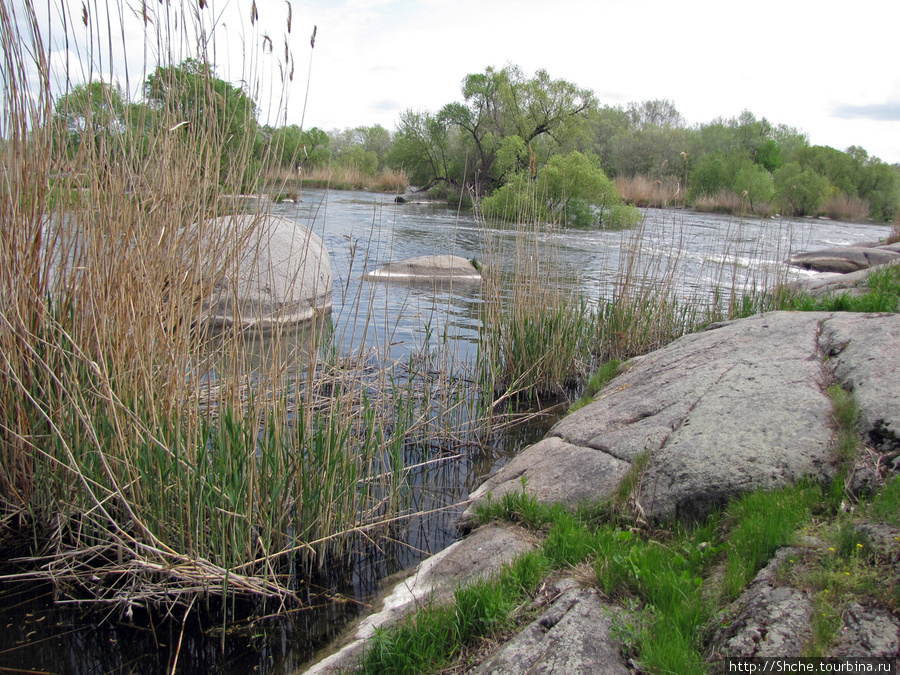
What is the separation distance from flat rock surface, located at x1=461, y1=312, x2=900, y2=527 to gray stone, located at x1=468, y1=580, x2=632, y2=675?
83 cm

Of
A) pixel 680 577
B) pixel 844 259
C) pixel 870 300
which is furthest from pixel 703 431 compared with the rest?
pixel 844 259

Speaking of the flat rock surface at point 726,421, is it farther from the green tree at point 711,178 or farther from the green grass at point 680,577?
the green tree at point 711,178

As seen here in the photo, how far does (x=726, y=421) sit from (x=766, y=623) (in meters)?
1.42

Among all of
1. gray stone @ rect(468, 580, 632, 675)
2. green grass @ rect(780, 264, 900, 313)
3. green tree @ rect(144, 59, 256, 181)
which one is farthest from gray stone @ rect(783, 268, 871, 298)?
green tree @ rect(144, 59, 256, 181)

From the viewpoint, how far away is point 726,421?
2977mm

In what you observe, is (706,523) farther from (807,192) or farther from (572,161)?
(807,192)

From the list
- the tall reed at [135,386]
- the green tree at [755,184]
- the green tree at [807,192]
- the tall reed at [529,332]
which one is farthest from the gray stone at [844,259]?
the green tree at [807,192]

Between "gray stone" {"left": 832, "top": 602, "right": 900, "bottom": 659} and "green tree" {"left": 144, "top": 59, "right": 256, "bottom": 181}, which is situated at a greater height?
"green tree" {"left": 144, "top": 59, "right": 256, "bottom": 181}

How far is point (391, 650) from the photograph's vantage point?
1989 mm

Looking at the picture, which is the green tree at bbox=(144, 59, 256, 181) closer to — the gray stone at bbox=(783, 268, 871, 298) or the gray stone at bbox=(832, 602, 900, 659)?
the gray stone at bbox=(832, 602, 900, 659)

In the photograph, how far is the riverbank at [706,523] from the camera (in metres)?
1.77

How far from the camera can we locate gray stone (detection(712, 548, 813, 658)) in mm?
1645

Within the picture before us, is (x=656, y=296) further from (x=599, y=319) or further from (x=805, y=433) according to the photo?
(x=805, y=433)

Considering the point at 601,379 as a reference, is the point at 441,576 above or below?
below
